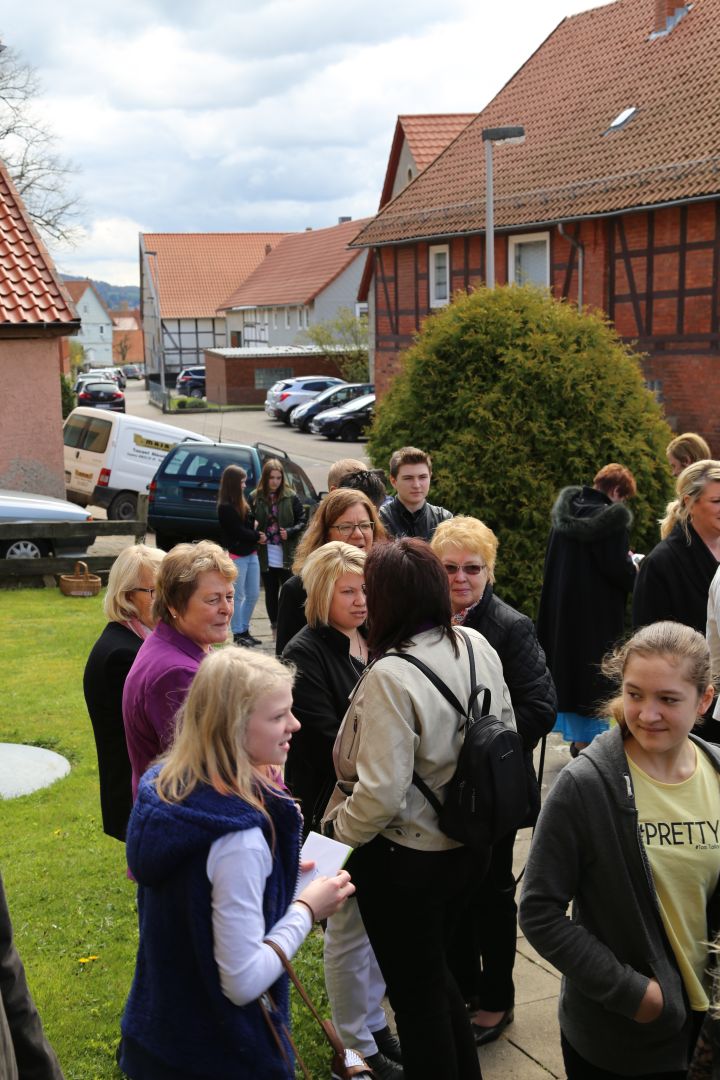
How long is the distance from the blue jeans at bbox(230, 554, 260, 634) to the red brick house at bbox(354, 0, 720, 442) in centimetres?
1539

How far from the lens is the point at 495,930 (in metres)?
4.29

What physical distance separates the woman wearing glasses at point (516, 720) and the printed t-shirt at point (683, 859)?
1.24 meters

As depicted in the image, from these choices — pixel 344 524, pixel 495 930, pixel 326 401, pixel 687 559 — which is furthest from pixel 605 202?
pixel 495 930

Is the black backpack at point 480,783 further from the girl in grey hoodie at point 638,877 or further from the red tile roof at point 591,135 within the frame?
the red tile roof at point 591,135

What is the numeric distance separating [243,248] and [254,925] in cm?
8350

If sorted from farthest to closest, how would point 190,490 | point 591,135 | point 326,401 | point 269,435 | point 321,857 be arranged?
point 326,401 < point 269,435 < point 591,135 < point 190,490 < point 321,857

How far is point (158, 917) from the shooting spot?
2732 millimetres

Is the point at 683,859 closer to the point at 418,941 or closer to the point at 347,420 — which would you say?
the point at 418,941

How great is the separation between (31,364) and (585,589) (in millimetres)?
11555

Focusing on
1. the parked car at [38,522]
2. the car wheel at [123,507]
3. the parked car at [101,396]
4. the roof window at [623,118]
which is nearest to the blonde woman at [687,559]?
the parked car at [38,522]

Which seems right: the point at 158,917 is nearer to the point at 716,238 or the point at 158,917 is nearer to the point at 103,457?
the point at 103,457

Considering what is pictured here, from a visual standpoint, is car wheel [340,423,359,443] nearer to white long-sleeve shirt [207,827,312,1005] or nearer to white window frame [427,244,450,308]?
white window frame [427,244,450,308]

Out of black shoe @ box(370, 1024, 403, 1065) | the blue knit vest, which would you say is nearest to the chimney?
black shoe @ box(370, 1024, 403, 1065)

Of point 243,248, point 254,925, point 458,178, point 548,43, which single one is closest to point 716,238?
point 458,178
